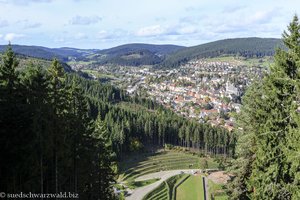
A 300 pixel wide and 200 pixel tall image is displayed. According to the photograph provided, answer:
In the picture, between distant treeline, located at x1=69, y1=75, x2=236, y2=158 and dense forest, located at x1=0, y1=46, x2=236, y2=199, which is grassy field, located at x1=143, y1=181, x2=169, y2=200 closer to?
dense forest, located at x1=0, y1=46, x2=236, y2=199

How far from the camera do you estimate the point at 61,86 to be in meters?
24.1

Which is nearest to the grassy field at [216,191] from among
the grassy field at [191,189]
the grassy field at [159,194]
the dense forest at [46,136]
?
the grassy field at [191,189]

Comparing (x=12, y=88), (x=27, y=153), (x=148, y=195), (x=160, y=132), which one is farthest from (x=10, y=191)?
(x=160, y=132)

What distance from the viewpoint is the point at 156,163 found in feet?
252

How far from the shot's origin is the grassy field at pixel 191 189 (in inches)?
2112

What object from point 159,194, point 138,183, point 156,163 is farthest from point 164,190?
point 156,163

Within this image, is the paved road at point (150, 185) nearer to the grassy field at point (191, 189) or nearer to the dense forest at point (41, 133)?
the grassy field at point (191, 189)

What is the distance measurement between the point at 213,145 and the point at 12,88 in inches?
3145

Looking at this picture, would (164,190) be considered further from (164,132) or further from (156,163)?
(164,132)

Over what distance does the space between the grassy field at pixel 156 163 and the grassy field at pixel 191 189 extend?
30.4 ft

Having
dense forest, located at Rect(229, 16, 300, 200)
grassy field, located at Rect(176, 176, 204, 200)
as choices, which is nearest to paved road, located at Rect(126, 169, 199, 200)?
grassy field, located at Rect(176, 176, 204, 200)

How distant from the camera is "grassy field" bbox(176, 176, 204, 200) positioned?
176 ft

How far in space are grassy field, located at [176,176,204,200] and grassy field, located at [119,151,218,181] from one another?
365 inches

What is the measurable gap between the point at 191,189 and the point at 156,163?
1959cm
